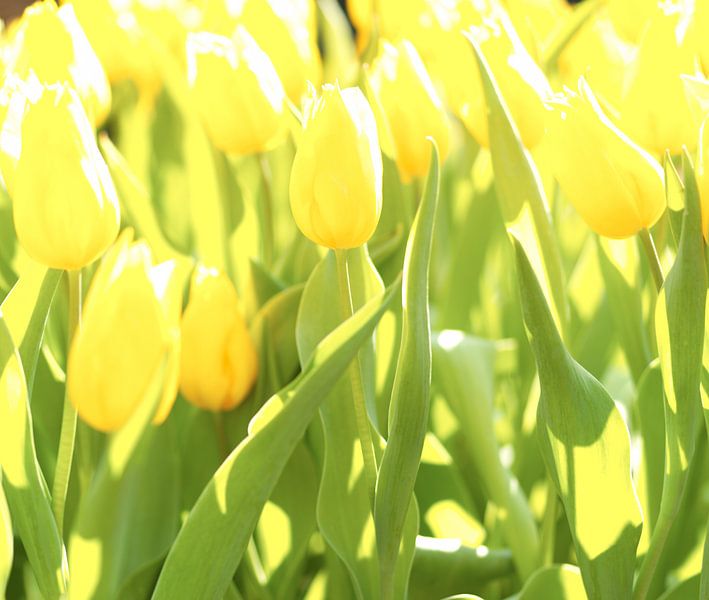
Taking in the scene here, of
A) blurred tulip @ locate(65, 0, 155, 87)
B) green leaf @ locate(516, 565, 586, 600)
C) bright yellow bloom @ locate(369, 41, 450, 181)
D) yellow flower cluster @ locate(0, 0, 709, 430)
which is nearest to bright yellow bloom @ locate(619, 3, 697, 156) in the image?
yellow flower cluster @ locate(0, 0, 709, 430)

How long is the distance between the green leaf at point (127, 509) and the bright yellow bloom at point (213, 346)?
3 centimetres

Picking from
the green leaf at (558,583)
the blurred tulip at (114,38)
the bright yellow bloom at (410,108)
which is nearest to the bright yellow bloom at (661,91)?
the bright yellow bloom at (410,108)

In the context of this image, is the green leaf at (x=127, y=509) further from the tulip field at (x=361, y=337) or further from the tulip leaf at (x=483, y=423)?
the tulip leaf at (x=483, y=423)

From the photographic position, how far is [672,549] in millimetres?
645

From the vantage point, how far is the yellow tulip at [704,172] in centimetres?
49

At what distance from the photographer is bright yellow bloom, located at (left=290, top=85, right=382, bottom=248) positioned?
48 centimetres

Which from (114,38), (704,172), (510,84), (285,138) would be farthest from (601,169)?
(114,38)

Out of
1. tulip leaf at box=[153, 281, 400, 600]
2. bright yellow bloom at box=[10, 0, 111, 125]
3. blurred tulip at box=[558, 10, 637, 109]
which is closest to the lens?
tulip leaf at box=[153, 281, 400, 600]

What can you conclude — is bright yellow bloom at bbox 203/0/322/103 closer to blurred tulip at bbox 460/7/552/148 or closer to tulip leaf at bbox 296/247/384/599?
blurred tulip at bbox 460/7/552/148

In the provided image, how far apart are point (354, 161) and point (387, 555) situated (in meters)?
0.18

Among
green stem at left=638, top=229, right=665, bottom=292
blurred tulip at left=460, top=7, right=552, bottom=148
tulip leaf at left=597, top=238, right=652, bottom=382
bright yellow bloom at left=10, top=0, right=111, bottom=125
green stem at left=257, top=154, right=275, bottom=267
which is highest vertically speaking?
bright yellow bloom at left=10, top=0, right=111, bottom=125

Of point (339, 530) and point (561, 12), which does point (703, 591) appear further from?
point (561, 12)

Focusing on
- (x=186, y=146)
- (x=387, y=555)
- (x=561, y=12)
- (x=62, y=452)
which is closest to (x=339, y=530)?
(x=387, y=555)

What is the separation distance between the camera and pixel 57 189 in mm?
471
